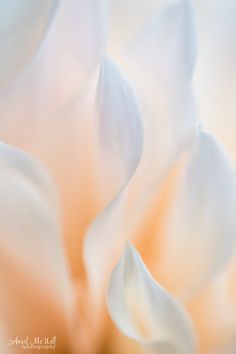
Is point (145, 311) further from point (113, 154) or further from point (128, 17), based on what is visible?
point (128, 17)

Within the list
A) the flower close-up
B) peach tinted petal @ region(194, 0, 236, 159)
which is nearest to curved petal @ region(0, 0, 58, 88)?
the flower close-up

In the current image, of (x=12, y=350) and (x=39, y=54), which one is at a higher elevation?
(x=39, y=54)

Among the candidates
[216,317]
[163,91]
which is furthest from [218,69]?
[216,317]

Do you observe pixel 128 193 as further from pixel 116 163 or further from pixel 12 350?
A: pixel 12 350

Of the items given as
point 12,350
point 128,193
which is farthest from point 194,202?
point 12,350

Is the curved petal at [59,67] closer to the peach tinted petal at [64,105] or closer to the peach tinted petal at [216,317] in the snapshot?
the peach tinted petal at [64,105]

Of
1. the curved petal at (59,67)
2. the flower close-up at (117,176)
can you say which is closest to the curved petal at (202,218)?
the flower close-up at (117,176)
